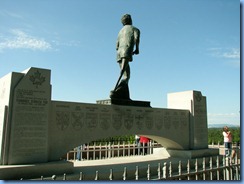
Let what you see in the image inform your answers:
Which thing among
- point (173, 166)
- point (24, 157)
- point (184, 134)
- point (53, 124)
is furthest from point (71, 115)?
point (184, 134)

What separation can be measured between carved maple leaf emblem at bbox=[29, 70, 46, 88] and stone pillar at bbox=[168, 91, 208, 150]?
6.79 metres

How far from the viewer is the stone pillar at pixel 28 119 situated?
630 centimetres

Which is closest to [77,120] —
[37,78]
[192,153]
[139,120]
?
[37,78]

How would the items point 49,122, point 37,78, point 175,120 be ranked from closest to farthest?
point 37,78 < point 49,122 < point 175,120

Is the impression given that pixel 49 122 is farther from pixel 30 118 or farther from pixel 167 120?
pixel 167 120

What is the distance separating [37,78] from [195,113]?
284 inches

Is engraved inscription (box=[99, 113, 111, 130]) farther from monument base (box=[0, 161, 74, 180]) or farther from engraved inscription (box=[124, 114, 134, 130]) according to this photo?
monument base (box=[0, 161, 74, 180])

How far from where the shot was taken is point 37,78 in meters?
6.92

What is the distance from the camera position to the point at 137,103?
31.2 ft

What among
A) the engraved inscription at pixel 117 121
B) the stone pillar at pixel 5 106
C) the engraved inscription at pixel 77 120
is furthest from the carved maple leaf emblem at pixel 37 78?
the engraved inscription at pixel 117 121

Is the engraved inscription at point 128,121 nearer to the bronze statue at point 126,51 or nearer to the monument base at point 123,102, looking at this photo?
the monument base at point 123,102

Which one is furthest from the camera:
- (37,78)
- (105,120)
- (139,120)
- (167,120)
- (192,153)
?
(192,153)

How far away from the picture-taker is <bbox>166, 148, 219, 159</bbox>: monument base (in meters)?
10.3

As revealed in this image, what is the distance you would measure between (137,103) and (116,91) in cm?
102
